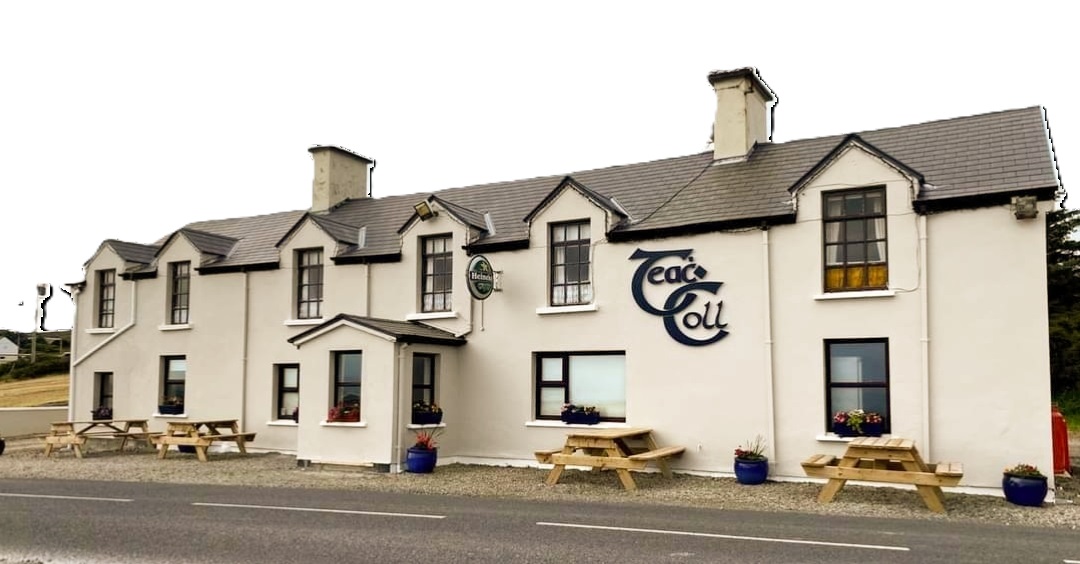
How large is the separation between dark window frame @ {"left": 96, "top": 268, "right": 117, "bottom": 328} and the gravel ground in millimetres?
5515

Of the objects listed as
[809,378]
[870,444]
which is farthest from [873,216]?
[870,444]

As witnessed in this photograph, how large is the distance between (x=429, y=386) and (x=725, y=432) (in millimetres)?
6414

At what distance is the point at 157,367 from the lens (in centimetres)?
2386

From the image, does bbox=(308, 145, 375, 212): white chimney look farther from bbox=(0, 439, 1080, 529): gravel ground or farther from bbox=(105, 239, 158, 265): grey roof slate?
bbox=(0, 439, 1080, 529): gravel ground

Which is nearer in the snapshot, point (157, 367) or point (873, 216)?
point (873, 216)

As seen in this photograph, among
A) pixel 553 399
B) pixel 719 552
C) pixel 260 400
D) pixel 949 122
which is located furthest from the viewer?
pixel 260 400

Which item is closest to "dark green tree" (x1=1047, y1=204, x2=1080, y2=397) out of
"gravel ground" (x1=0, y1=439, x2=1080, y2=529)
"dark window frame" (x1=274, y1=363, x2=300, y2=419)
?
"gravel ground" (x1=0, y1=439, x2=1080, y2=529)

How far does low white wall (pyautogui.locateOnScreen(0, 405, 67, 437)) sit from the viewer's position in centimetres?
2711

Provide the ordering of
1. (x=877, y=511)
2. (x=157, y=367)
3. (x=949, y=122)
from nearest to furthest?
(x=877, y=511) < (x=949, y=122) < (x=157, y=367)

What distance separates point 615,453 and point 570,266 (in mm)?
4703

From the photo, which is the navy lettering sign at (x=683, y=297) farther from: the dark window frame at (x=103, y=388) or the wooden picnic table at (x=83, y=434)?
the dark window frame at (x=103, y=388)

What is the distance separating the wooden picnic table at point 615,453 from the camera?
14859 millimetres

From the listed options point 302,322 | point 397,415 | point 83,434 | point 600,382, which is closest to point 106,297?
point 83,434

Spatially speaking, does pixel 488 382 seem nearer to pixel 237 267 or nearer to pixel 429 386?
pixel 429 386
